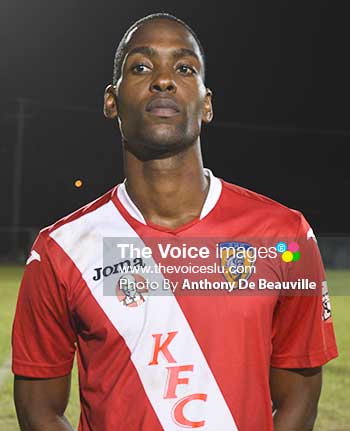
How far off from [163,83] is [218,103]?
40.3 meters

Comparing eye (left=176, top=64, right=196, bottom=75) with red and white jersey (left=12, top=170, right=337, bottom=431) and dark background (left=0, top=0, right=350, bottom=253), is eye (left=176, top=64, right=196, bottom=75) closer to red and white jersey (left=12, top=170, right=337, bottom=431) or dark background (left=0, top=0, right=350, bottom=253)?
red and white jersey (left=12, top=170, right=337, bottom=431)

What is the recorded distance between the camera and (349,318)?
11.7 metres

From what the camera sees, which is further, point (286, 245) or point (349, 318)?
point (349, 318)

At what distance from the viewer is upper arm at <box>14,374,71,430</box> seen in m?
2.04

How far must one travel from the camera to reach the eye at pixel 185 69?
204 cm

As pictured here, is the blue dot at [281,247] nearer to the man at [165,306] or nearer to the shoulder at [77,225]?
the man at [165,306]

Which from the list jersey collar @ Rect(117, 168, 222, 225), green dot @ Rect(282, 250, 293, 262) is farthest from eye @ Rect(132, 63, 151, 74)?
green dot @ Rect(282, 250, 293, 262)

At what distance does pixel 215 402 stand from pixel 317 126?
40.0 m

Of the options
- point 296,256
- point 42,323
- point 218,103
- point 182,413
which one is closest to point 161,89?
point 296,256

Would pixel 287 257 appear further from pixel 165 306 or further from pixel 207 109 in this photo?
pixel 207 109

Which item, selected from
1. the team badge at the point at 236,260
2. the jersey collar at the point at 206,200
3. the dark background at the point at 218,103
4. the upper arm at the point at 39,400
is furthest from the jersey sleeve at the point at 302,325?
the dark background at the point at 218,103

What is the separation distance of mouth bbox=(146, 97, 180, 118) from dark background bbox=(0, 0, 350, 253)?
3214 centimetres

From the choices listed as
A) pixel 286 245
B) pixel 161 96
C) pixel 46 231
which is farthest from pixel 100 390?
pixel 161 96

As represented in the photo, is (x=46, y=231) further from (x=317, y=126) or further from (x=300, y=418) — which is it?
(x=317, y=126)
